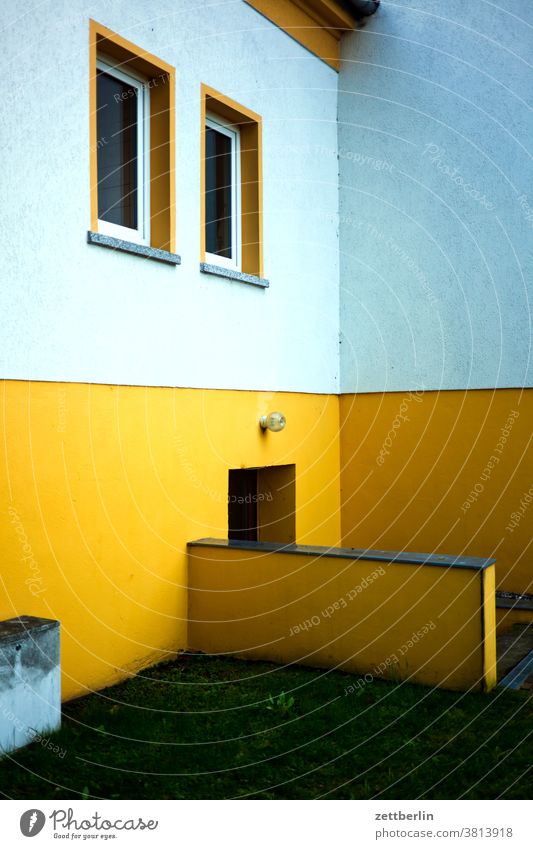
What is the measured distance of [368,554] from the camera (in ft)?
20.0

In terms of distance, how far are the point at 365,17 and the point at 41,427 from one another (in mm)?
6351

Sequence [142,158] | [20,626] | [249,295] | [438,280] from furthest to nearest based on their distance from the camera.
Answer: [438,280] → [249,295] → [142,158] → [20,626]

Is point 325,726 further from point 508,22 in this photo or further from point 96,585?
point 508,22

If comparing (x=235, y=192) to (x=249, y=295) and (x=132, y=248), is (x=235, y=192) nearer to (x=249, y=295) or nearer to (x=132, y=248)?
(x=249, y=295)

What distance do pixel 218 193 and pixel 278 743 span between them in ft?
16.4

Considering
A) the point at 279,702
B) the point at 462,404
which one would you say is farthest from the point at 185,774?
the point at 462,404

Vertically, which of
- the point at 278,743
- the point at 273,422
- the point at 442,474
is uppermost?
the point at 273,422

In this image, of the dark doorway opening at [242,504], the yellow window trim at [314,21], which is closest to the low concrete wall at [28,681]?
the dark doorway opening at [242,504]

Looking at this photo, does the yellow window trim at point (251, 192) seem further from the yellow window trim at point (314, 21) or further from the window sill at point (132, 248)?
the window sill at point (132, 248)

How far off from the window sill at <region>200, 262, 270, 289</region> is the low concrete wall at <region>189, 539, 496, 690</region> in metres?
2.33

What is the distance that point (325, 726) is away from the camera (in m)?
5.03

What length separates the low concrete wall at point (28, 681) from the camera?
4.38 meters

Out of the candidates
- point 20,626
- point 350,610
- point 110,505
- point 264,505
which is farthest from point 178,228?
point 20,626

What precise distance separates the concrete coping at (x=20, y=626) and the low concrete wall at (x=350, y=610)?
199 centimetres
